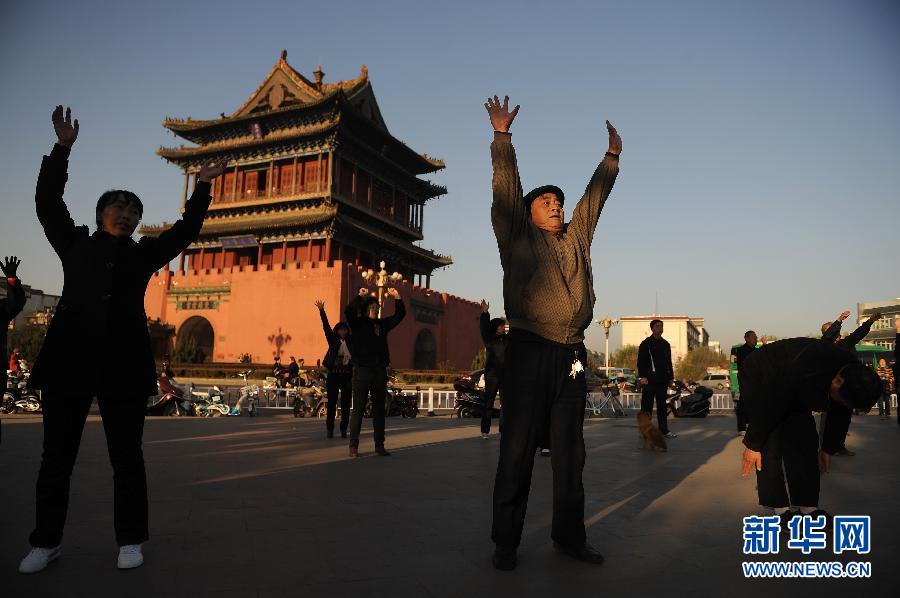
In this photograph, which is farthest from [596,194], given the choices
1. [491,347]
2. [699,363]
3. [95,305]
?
[699,363]

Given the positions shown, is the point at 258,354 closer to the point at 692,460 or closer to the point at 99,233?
the point at 692,460

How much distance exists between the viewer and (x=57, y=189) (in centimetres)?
274

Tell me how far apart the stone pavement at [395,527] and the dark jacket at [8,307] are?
3.22ft

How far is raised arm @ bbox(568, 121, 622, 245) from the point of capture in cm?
308

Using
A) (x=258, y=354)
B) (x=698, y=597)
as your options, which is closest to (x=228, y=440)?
(x=698, y=597)

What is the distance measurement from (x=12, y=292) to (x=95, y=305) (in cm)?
377

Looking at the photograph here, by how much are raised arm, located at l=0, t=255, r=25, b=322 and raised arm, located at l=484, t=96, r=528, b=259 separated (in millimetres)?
4935

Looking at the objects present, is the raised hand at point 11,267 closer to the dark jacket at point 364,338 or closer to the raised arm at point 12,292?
the raised arm at point 12,292

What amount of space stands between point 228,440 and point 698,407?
1112 cm

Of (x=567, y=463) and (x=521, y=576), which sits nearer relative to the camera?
(x=521, y=576)

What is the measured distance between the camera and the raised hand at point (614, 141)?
10.5 ft

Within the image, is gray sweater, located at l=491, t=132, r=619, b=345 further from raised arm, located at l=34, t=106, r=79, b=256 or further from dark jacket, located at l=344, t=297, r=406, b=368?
dark jacket, located at l=344, t=297, r=406, b=368

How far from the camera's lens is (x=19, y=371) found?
1312 centimetres

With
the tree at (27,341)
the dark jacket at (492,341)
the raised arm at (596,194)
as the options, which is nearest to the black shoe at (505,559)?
the raised arm at (596,194)
